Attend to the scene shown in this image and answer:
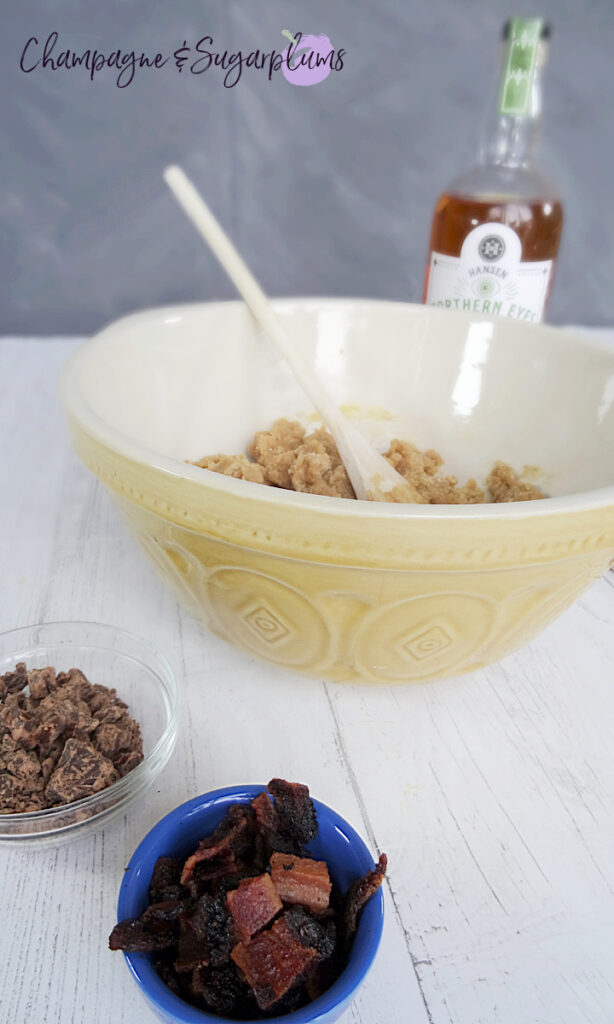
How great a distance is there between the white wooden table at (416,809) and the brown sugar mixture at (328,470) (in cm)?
16

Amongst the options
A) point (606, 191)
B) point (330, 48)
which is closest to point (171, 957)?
point (330, 48)

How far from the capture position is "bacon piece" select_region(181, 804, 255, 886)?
418mm

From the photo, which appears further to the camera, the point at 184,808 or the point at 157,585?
the point at 157,585

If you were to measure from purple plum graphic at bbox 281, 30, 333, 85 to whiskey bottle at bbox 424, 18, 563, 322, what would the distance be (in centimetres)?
39

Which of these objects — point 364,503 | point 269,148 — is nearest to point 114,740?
point 364,503

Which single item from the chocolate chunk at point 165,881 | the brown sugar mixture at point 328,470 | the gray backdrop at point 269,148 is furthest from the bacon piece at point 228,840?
the gray backdrop at point 269,148

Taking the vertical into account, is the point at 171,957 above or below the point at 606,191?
below

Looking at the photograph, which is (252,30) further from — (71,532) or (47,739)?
(47,739)

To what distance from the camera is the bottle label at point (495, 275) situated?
3.15ft

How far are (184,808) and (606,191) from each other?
5.81 feet

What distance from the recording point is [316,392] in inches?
31.7

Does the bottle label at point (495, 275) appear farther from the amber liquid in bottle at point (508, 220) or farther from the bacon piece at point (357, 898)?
the bacon piece at point (357, 898)

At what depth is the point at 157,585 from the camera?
791mm

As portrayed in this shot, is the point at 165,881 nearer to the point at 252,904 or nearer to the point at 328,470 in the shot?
the point at 252,904
